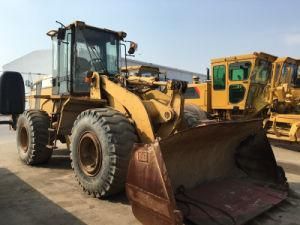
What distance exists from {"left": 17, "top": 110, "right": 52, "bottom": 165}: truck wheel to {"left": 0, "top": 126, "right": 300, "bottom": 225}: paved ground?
196 millimetres

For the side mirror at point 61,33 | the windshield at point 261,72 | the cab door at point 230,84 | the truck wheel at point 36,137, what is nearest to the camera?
the side mirror at point 61,33

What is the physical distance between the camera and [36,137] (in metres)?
7.76

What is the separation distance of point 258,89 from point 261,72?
52cm

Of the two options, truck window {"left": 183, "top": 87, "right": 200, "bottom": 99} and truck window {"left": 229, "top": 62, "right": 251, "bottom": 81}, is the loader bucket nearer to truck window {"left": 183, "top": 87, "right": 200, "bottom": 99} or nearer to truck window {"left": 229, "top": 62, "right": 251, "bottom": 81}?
truck window {"left": 229, "top": 62, "right": 251, "bottom": 81}

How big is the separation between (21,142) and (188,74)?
1446 inches

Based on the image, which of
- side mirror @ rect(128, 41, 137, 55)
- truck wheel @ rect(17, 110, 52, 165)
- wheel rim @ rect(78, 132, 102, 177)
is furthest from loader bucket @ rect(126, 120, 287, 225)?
truck wheel @ rect(17, 110, 52, 165)

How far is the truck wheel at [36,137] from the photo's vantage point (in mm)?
7797

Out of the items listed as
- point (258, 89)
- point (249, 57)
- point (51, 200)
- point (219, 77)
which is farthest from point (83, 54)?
point (258, 89)

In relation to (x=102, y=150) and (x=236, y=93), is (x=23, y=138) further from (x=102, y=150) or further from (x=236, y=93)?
(x=236, y=93)

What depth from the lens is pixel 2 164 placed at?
27.2ft

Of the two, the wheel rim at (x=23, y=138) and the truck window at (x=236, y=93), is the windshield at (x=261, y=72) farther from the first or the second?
the wheel rim at (x=23, y=138)

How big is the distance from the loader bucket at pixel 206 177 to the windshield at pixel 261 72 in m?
5.94

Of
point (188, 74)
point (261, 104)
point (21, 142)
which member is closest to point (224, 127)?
point (21, 142)

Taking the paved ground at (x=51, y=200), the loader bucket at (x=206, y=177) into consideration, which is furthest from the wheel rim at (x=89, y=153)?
the loader bucket at (x=206, y=177)
